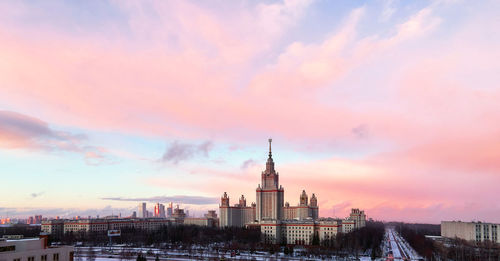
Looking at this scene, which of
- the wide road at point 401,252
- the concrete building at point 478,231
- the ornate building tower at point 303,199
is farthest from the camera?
the ornate building tower at point 303,199

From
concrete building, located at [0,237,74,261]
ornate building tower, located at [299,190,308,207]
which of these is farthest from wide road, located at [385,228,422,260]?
concrete building, located at [0,237,74,261]

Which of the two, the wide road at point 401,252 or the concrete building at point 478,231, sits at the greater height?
the concrete building at point 478,231

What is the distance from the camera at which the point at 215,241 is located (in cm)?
10912

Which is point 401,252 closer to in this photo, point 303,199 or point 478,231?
point 478,231

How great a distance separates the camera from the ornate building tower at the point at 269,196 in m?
133

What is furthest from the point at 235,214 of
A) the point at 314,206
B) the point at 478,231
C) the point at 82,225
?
the point at 478,231

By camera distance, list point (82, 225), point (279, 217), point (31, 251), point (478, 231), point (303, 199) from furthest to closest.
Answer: point (303, 199) → point (82, 225) → point (279, 217) → point (478, 231) → point (31, 251)

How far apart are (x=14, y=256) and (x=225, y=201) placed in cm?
11823

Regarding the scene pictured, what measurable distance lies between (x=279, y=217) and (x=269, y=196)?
7.41 m

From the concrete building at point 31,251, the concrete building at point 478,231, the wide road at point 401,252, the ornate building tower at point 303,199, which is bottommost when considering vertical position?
the wide road at point 401,252

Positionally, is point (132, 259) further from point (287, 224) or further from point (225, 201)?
point (225, 201)

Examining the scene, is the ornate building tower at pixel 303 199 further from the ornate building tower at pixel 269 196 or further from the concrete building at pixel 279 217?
the ornate building tower at pixel 269 196

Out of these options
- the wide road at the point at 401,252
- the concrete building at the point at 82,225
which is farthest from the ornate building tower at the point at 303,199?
the concrete building at the point at 82,225

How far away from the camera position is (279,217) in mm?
131750
